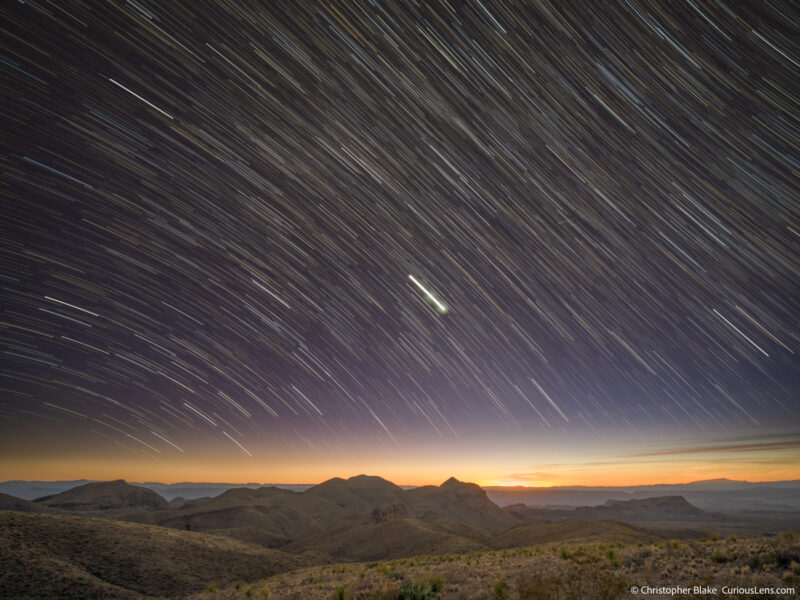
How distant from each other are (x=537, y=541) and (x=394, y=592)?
2114 inches

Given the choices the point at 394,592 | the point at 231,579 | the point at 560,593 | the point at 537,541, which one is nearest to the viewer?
the point at 560,593

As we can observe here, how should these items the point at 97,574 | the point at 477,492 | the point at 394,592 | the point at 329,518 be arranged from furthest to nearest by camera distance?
1. the point at 477,492
2. the point at 329,518
3. the point at 97,574
4. the point at 394,592

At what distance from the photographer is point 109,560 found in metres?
26.6

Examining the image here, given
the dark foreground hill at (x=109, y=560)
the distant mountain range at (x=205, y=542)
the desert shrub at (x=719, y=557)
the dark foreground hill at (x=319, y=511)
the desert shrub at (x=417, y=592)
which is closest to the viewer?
the desert shrub at (x=417, y=592)

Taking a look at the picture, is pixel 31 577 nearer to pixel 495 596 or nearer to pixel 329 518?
pixel 495 596

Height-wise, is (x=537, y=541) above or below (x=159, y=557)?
below

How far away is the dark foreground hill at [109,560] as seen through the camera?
20.7 m

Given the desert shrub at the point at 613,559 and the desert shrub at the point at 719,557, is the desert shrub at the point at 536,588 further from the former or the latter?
the desert shrub at the point at 719,557

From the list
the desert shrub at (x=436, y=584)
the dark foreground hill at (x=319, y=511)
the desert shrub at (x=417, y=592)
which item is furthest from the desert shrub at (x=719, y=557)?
the dark foreground hill at (x=319, y=511)

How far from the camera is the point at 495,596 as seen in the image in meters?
10.2

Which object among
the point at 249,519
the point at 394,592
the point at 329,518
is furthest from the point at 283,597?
the point at 329,518

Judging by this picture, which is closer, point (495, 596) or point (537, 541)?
point (495, 596)

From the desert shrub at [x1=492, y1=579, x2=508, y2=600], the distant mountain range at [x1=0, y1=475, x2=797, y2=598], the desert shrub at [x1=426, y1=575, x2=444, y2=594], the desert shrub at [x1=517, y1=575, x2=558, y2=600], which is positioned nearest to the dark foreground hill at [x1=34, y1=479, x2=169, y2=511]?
the distant mountain range at [x1=0, y1=475, x2=797, y2=598]

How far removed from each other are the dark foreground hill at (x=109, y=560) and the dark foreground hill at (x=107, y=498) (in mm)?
162878
